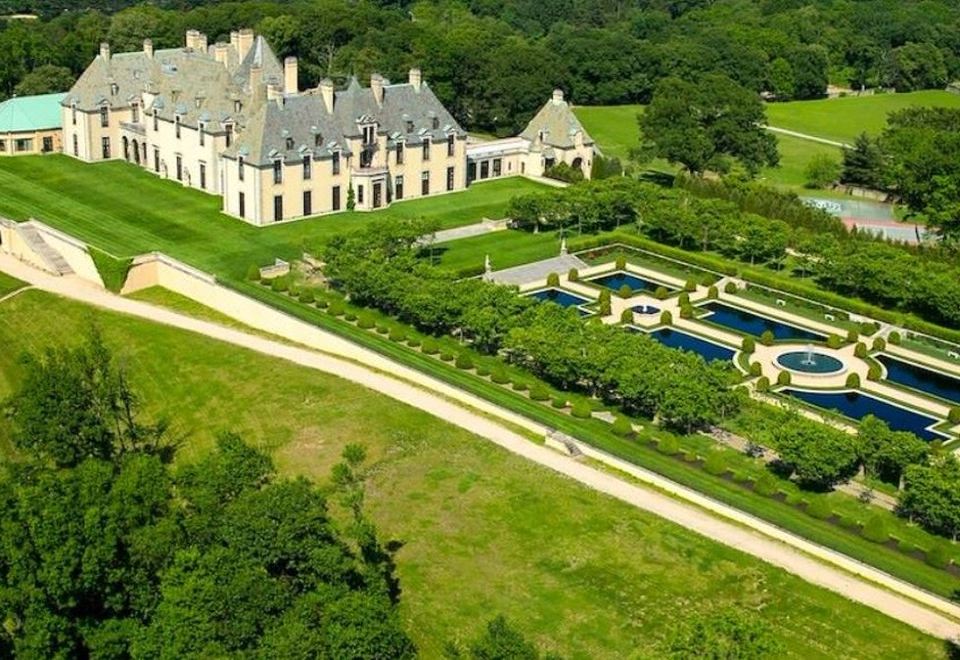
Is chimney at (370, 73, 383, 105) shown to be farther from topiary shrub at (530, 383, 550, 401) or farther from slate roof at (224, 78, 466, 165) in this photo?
topiary shrub at (530, 383, 550, 401)

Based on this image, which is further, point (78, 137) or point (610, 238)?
point (78, 137)

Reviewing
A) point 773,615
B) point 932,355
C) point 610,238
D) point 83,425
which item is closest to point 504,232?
point 610,238

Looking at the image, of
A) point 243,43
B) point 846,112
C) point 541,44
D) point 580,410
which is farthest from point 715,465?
point 846,112

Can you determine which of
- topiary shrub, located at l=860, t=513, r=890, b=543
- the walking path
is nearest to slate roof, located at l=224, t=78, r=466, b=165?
the walking path

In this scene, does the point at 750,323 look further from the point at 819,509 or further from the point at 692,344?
the point at 819,509

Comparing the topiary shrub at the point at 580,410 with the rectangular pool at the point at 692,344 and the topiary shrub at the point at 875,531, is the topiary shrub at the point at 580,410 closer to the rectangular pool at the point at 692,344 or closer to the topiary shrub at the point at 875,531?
the rectangular pool at the point at 692,344

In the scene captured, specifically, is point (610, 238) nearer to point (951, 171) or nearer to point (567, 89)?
point (951, 171)

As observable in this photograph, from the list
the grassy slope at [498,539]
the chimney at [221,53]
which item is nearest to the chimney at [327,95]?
the chimney at [221,53]
